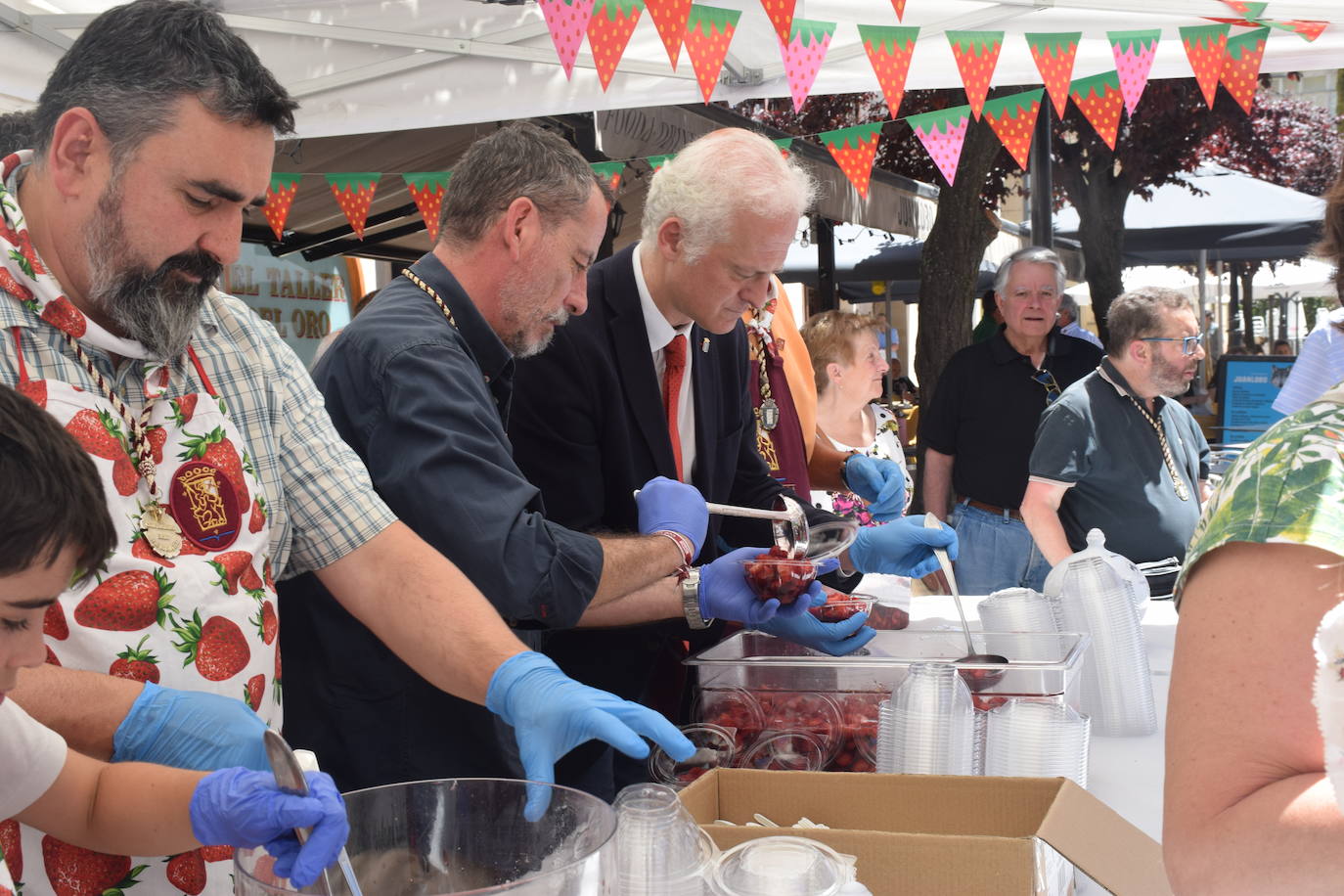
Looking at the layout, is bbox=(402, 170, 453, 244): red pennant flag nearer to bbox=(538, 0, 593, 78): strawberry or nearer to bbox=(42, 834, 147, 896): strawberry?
bbox=(538, 0, 593, 78): strawberry

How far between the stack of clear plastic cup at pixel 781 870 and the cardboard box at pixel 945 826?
0.15 feet

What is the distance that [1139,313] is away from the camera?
3.89m

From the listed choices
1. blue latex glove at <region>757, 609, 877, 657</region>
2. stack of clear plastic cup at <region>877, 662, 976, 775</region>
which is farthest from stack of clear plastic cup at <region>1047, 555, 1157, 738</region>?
stack of clear plastic cup at <region>877, 662, 976, 775</region>

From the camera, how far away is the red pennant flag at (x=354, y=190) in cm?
611

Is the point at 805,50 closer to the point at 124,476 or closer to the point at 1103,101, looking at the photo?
the point at 1103,101

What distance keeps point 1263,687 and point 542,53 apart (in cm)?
377

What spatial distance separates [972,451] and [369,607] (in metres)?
3.49

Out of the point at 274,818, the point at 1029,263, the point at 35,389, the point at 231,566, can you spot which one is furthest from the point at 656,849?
the point at 1029,263

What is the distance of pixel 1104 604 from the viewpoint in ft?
7.77

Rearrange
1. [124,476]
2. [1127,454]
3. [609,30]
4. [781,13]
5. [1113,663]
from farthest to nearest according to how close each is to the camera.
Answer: [1127,454]
[609,30]
[781,13]
[1113,663]
[124,476]

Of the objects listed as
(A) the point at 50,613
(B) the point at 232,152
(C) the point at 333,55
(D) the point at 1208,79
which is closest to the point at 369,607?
(A) the point at 50,613

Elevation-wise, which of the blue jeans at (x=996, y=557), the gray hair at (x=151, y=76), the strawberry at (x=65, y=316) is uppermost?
the gray hair at (x=151, y=76)

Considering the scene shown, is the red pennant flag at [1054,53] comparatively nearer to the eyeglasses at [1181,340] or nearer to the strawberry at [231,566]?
the eyeglasses at [1181,340]

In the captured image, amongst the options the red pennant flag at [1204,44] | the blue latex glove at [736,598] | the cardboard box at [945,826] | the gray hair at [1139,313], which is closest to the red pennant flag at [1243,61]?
the red pennant flag at [1204,44]
